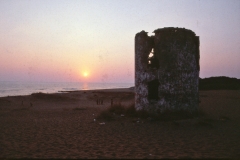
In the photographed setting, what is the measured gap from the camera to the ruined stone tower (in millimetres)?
13062

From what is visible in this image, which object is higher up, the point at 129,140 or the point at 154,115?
the point at 154,115

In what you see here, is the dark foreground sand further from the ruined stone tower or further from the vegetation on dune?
the ruined stone tower

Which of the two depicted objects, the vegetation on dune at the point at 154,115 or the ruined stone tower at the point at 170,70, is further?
the ruined stone tower at the point at 170,70

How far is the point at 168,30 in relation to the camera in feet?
43.6

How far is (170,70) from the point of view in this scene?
13.1 metres

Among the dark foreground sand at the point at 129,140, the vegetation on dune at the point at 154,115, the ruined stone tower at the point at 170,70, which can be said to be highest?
the ruined stone tower at the point at 170,70

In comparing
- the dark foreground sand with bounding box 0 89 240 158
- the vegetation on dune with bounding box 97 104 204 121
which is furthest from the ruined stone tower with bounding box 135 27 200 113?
the dark foreground sand with bounding box 0 89 240 158

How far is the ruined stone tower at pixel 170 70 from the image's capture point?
42.9 feet

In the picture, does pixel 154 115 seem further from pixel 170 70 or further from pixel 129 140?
pixel 129 140

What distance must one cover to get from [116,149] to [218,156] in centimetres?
321

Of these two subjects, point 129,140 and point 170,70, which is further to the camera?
point 170,70

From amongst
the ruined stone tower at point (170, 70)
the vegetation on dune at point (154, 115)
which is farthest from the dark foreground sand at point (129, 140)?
the ruined stone tower at point (170, 70)

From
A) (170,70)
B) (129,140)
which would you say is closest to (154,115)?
(170,70)

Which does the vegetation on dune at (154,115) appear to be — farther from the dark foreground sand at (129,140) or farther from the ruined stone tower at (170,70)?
the dark foreground sand at (129,140)
